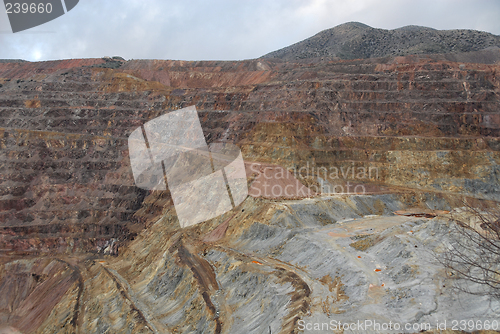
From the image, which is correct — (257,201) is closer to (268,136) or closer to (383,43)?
(268,136)

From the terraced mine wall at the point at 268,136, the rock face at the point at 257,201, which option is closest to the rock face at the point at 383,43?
the rock face at the point at 257,201

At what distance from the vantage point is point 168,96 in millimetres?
75500

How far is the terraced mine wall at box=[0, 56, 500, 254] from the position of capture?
4941cm

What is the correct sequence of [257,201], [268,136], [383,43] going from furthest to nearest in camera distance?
[383,43] → [268,136] → [257,201]

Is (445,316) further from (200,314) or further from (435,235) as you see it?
(200,314)

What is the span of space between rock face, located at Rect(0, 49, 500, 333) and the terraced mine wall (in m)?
0.24

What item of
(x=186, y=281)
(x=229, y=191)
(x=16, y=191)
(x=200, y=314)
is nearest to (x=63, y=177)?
(x=16, y=191)

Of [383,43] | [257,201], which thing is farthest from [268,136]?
[383,43]

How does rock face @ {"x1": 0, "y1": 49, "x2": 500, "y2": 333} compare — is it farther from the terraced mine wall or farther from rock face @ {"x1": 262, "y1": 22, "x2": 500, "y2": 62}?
rock face @ {"x1": 262, "y1": 22, "x2": 500, "y2": 62}

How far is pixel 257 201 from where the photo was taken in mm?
39000

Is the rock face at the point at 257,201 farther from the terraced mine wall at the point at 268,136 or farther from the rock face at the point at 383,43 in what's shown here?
the rock face at the point at 383,43

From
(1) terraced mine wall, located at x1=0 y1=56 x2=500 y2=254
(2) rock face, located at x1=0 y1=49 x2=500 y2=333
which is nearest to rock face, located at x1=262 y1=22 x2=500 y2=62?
(2) rock face, located at x1=0 y1=49 x2=500 y2=333

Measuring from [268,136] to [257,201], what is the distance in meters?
18.8

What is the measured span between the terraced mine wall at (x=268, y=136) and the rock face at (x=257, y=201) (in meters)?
0.24
